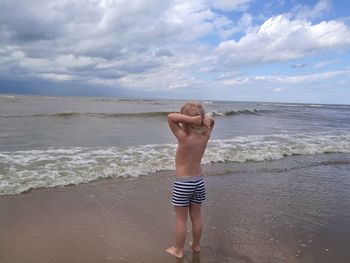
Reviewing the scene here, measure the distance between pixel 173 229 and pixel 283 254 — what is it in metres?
1.61

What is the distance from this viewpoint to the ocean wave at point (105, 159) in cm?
747

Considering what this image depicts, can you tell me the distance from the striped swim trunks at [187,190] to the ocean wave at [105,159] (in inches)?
153

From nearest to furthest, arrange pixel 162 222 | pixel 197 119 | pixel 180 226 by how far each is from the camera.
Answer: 1. pixel 197 119
2. pixel 180 226
3. pixel 162 222

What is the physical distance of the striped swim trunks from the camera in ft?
13.4

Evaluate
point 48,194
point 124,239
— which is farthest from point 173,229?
point 48,194

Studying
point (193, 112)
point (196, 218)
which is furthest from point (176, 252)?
point (193, 112)

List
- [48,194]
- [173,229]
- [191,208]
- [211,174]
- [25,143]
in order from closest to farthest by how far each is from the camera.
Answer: [191,208] → [173,229] → [48,194] → [211,174] → [25,143]

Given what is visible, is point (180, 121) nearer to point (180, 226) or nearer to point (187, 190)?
point (187, 190)

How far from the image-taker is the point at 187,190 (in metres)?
4.09

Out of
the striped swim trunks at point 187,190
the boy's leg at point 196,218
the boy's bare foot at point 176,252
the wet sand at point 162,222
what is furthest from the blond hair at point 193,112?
the wet sand at point 162,222

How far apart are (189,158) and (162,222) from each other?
5.75 feet

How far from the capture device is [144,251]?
443 cm

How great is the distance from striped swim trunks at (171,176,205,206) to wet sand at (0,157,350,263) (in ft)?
2.52

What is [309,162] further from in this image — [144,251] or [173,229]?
[144,251]
